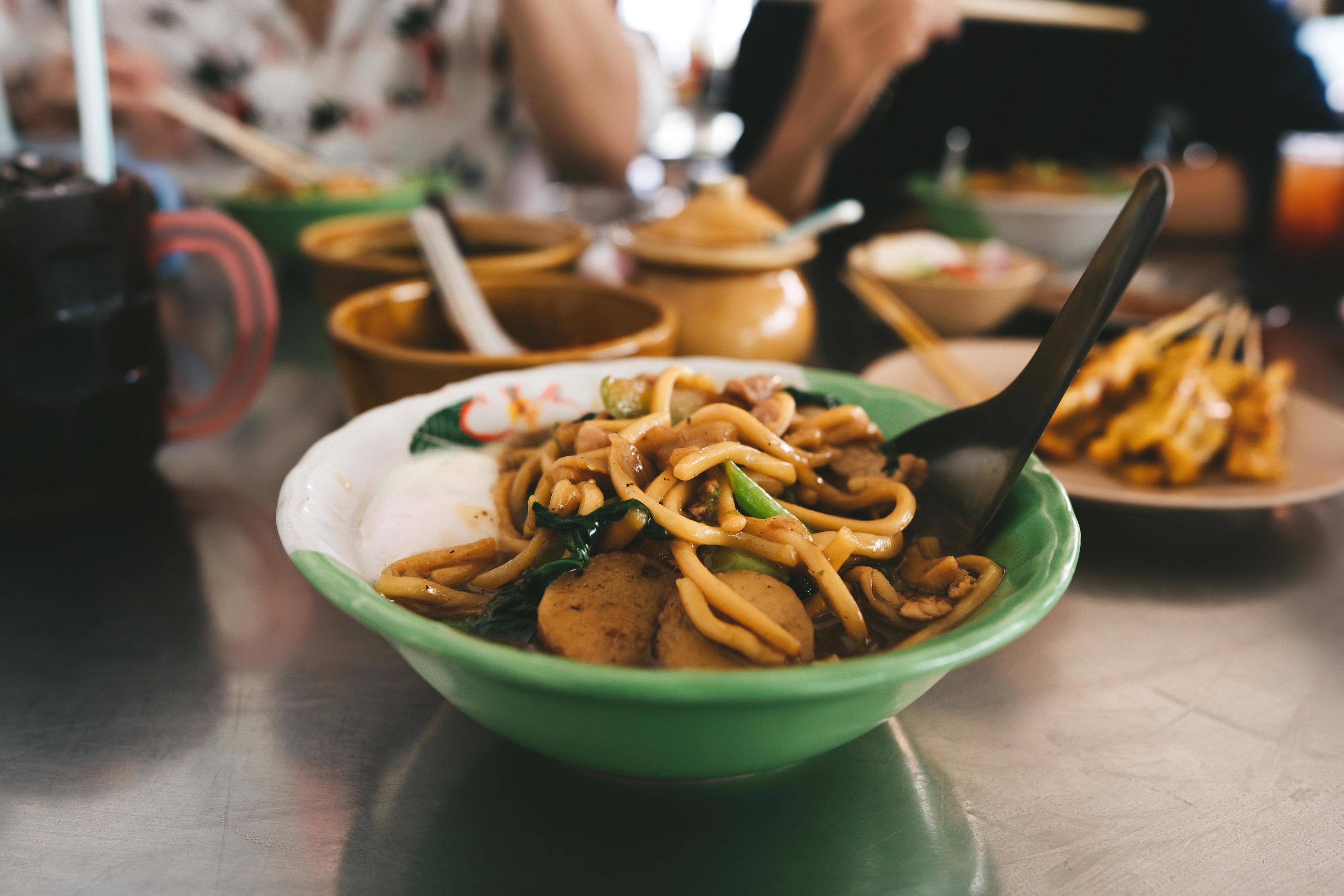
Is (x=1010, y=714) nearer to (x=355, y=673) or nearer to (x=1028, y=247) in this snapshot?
(x=355, y=673)

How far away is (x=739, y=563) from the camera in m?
0.92

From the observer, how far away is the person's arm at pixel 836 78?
10.9 feet

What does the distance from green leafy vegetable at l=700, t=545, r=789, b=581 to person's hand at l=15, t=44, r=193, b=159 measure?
2.97 meters

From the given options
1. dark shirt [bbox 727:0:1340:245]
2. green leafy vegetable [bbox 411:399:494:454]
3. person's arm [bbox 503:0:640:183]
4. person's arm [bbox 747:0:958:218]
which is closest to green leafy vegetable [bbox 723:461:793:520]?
green leafy vegetable [bbox 411:399:494:454]

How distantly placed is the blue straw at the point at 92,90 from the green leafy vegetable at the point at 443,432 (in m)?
0.61

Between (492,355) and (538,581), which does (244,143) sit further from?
(538,581)

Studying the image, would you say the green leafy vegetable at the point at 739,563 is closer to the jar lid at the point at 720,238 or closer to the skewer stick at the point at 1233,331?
the jar lid at the point at 720,238

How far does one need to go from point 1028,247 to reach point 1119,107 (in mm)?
3213

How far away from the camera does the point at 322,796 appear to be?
90 cm

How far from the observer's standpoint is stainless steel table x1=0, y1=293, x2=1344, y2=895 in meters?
0.81

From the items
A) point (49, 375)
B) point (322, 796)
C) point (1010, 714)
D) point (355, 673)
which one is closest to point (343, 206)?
point (49, 375)

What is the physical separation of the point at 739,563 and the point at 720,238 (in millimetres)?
1156

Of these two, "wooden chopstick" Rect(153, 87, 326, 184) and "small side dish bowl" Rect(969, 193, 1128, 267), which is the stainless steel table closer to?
"small side dish bowl" Rect(969, 193, 1128, 267)

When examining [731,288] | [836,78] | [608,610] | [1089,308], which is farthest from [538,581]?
[836,78]
